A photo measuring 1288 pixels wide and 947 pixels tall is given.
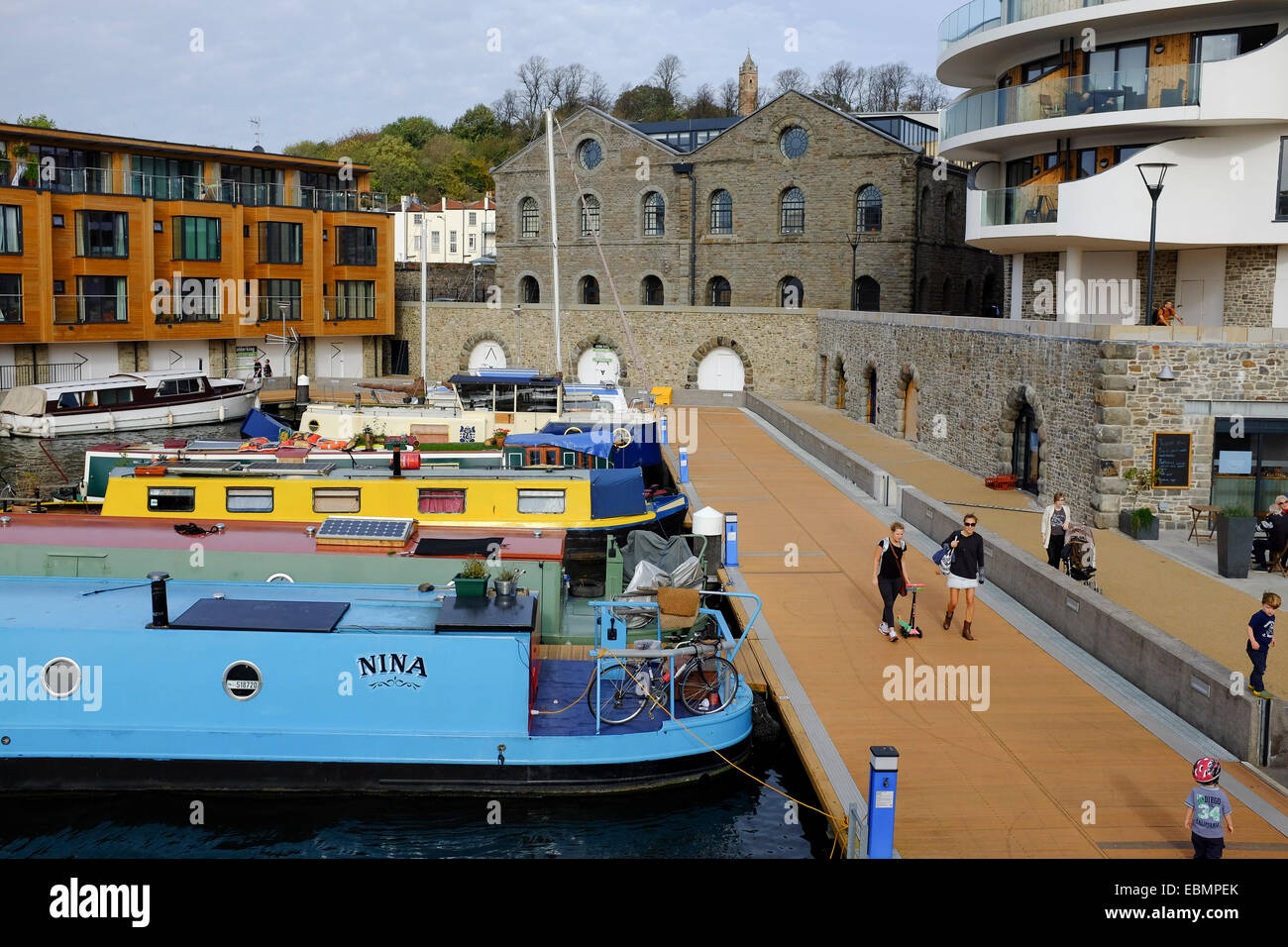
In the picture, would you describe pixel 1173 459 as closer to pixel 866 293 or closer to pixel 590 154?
pixel 866 293

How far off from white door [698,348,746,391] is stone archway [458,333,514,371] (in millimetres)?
9962

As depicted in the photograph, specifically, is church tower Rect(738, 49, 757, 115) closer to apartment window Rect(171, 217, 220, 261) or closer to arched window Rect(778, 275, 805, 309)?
arched window Rect(778, 275, 805, 309)

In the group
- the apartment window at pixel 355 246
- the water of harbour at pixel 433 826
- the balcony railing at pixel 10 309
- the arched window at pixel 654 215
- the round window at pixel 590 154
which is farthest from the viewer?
the round window at pixel 590 154

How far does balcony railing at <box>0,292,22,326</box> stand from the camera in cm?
4397

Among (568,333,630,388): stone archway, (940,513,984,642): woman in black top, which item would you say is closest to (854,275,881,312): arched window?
(568,333,630,388): stone archway

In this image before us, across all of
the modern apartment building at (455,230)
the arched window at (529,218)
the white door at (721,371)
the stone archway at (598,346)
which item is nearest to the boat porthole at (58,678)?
the white door at (721,371)

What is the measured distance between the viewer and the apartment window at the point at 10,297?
4400 centimetres

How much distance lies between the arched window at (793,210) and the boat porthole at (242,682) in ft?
155

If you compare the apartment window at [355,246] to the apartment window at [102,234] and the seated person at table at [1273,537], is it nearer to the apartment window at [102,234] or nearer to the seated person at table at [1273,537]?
the apartment window at [102,234]
